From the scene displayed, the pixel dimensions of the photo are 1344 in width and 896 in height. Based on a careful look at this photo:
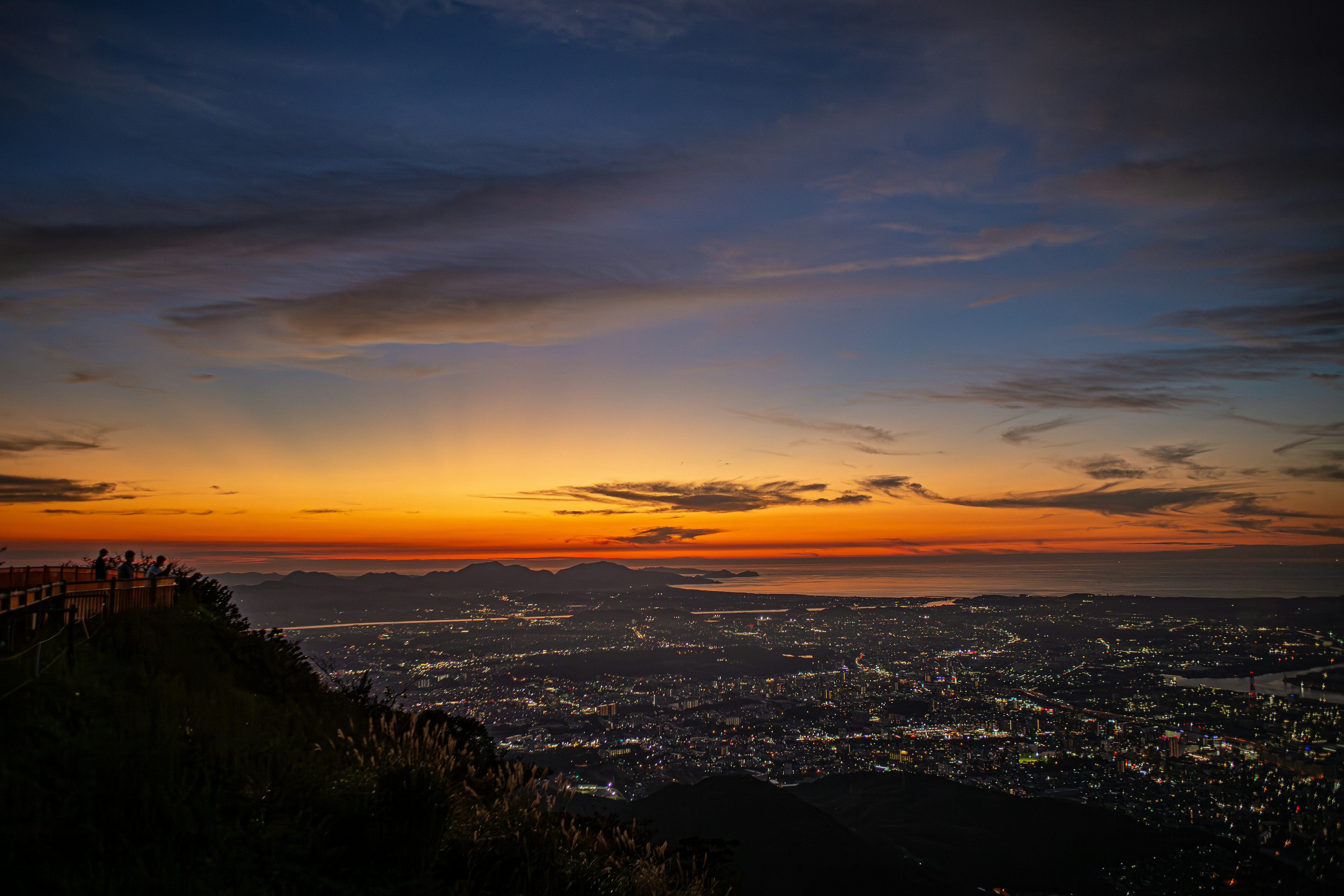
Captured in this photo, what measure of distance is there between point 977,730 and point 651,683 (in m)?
32.7

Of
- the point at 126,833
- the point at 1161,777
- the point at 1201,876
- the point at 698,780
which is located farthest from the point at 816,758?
the point at 126,833

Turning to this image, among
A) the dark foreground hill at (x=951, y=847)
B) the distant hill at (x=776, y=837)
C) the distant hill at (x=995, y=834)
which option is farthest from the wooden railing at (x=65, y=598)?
the distant hill at (x=995, y=834)

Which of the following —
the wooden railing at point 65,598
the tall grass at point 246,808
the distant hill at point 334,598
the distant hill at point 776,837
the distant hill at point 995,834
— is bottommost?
the distant hill at point 334,598

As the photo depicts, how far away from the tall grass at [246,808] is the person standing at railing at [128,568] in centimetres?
741

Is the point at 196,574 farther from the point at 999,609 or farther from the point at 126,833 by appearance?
the point at 999,609

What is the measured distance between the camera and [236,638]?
14148 mm

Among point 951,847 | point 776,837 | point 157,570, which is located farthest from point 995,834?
point 157,570

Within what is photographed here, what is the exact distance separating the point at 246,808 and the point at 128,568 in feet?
43.0

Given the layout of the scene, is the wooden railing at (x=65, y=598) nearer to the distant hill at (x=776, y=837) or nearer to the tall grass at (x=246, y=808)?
the tall grass at (x=246, y=808)

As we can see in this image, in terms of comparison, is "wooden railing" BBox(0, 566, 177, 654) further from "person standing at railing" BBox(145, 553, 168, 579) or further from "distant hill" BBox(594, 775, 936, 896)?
"distant hill" BBox(594, 775, 936, 896)

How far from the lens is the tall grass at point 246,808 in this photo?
500 centimetres

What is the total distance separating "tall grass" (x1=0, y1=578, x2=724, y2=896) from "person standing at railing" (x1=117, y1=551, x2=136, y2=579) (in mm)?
7407

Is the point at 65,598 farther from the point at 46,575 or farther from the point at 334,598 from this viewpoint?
the point at 334,598

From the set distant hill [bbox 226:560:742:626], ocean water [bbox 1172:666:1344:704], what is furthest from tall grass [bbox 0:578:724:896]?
distant hill [bbox 226:560:742:626]
